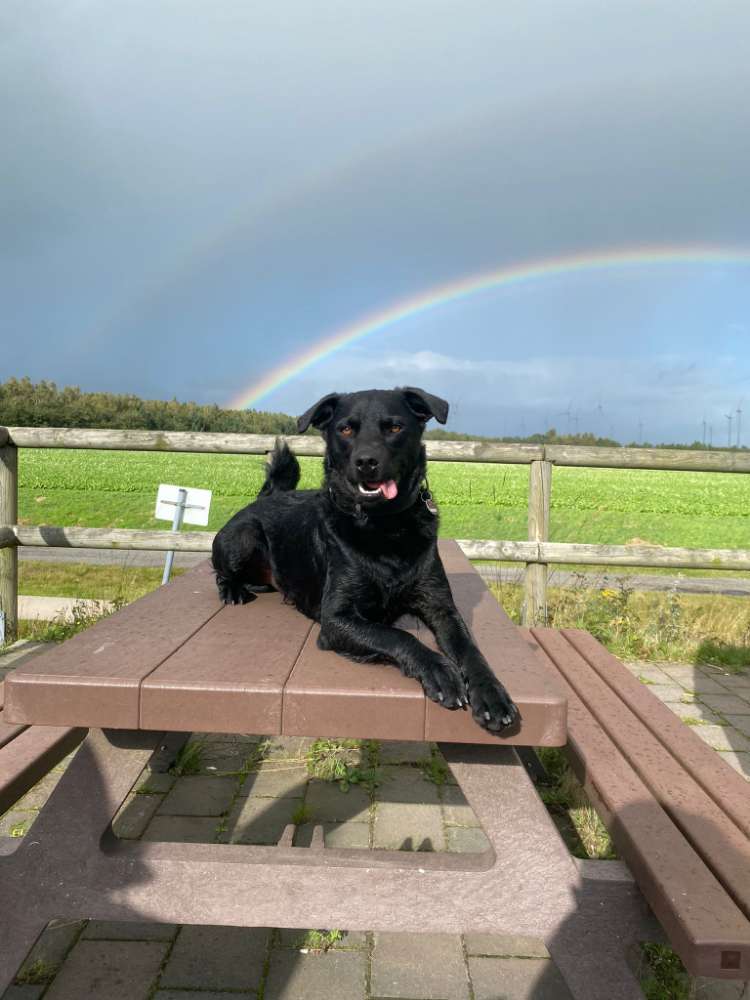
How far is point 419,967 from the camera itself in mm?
2133

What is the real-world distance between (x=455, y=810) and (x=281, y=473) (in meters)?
1.93

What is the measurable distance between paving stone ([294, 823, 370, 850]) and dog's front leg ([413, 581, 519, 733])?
3.43ft

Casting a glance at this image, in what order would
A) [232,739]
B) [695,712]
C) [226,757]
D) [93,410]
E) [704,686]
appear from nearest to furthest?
[226,757] → [232,739] → [695,712] → [704,686] → [93,410]

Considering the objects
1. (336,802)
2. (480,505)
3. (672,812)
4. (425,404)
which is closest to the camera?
(672,812)

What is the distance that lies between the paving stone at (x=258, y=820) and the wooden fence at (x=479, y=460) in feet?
8.54

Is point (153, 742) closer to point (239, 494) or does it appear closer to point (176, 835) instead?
point (176, 835)

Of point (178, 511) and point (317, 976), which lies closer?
point (317, 976)

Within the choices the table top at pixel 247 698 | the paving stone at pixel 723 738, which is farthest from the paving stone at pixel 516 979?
the paving stone at pixel 723 738

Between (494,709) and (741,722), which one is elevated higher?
(494,709)

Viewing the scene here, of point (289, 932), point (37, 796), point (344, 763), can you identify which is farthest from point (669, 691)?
point (37, 796)

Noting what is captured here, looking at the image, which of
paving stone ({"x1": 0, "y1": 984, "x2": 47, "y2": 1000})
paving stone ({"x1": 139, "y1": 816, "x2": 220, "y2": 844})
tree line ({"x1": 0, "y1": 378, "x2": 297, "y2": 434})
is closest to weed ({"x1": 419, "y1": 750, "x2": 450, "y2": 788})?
paving stone ({"x1": 139, "y1": 816, "x2": 220, "y2": 844})

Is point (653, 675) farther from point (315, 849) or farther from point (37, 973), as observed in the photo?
point (37, 973)

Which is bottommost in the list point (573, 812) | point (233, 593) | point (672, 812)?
point (573, 812)

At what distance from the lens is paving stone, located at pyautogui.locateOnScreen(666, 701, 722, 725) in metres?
4.27
